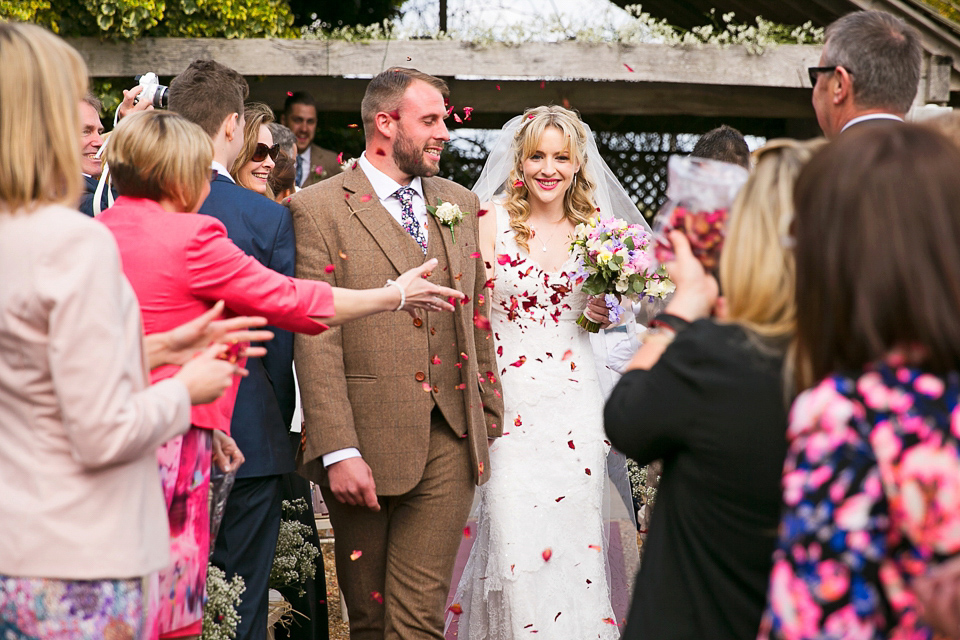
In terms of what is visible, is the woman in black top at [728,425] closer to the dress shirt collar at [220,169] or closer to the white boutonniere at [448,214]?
the white boutonniere at [448,214]

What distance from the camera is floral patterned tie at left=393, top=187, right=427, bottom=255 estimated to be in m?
3.77

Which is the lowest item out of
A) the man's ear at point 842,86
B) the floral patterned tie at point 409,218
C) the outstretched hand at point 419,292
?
the outstretched hand at point 419,292

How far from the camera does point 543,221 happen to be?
4.73m

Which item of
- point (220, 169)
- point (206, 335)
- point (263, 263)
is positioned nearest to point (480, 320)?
point (263, 263)

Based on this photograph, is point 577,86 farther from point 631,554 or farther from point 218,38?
point 631,554

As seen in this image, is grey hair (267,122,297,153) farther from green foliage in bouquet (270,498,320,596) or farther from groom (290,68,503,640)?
green foliage in bouquet (270,498,320,596)

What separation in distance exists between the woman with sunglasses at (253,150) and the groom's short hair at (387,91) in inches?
38.6

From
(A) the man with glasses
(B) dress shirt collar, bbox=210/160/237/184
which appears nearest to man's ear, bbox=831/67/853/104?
(A) the man with glasses

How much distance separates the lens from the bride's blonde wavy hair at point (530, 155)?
4676mm

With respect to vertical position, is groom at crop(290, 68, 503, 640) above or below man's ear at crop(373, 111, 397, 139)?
below

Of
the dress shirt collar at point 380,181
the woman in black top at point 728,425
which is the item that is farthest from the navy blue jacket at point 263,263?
the woman in black top at point 728,425

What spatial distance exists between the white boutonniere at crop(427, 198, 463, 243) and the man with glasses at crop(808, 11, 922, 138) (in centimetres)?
136

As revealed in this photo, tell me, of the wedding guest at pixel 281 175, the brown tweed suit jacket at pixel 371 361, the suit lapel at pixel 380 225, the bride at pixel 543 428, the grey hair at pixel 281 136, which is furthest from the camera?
the wedding guest at pixel 281 175

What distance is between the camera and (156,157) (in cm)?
268
